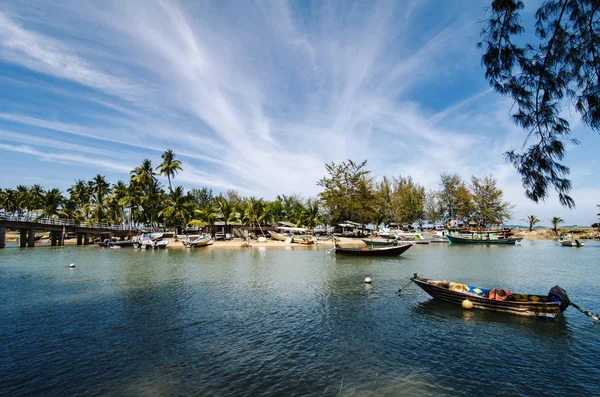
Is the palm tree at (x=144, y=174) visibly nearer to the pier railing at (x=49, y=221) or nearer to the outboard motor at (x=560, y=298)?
the pier railing at (x=49, y=221)

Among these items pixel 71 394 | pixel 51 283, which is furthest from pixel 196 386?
pixel 51 283

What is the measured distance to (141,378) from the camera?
30.6 feet

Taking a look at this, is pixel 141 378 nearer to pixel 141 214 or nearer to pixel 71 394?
pixel 71 394

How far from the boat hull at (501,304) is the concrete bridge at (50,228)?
67.1 metres

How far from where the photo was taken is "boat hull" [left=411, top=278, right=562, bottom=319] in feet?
48.5

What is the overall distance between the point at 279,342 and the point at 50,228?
225 feet

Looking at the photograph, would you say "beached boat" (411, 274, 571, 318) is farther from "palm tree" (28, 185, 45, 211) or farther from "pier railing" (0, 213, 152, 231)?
"palm tree" (28, 185, 45, 211)

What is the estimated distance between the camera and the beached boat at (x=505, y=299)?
14.8 metres

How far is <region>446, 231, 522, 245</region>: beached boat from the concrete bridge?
77.3 m

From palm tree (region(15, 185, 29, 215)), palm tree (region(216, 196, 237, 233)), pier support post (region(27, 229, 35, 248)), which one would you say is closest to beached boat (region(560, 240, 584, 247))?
palm tree (region(216, 196, 237, 233))

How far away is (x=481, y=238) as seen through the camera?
74.9m

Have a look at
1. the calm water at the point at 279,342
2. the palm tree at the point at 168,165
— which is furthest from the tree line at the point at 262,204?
the calm water at the point at 279,342

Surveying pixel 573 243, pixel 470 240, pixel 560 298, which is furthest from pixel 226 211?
pixel 573 243

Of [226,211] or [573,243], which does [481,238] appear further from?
[226,211]
